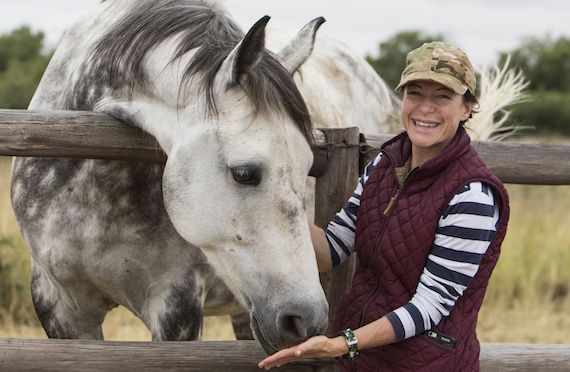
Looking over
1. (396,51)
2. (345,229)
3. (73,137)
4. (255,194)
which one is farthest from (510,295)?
(396,51)

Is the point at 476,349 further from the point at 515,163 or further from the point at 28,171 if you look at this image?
the point at 28,171

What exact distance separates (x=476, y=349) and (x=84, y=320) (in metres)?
1.70

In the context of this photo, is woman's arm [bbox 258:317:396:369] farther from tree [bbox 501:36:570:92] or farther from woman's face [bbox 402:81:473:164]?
tree [bbox 501:36:570:92]

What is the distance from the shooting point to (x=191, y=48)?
173cm

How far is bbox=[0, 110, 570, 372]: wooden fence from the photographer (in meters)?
1.80

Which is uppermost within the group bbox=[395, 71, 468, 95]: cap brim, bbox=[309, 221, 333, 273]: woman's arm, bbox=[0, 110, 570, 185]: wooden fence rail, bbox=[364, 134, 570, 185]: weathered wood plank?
bbox=[395, 71, 468, 95]: cap brim

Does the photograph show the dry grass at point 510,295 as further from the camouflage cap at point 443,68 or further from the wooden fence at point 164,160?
the camouflage cap at point 443,68

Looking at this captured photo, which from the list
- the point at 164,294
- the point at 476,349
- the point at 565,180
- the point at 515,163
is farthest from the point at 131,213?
the point at 565,180

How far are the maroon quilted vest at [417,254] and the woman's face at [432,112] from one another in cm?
5

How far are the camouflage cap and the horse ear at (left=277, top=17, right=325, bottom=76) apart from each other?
396mm

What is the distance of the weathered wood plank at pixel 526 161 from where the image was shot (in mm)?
2215

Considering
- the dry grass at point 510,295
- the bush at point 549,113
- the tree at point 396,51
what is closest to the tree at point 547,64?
the bush at point 549,113

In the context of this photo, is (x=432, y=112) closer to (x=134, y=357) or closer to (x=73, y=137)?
(x=73, y=137)

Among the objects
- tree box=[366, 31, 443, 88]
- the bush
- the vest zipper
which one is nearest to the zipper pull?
the vest zipper
